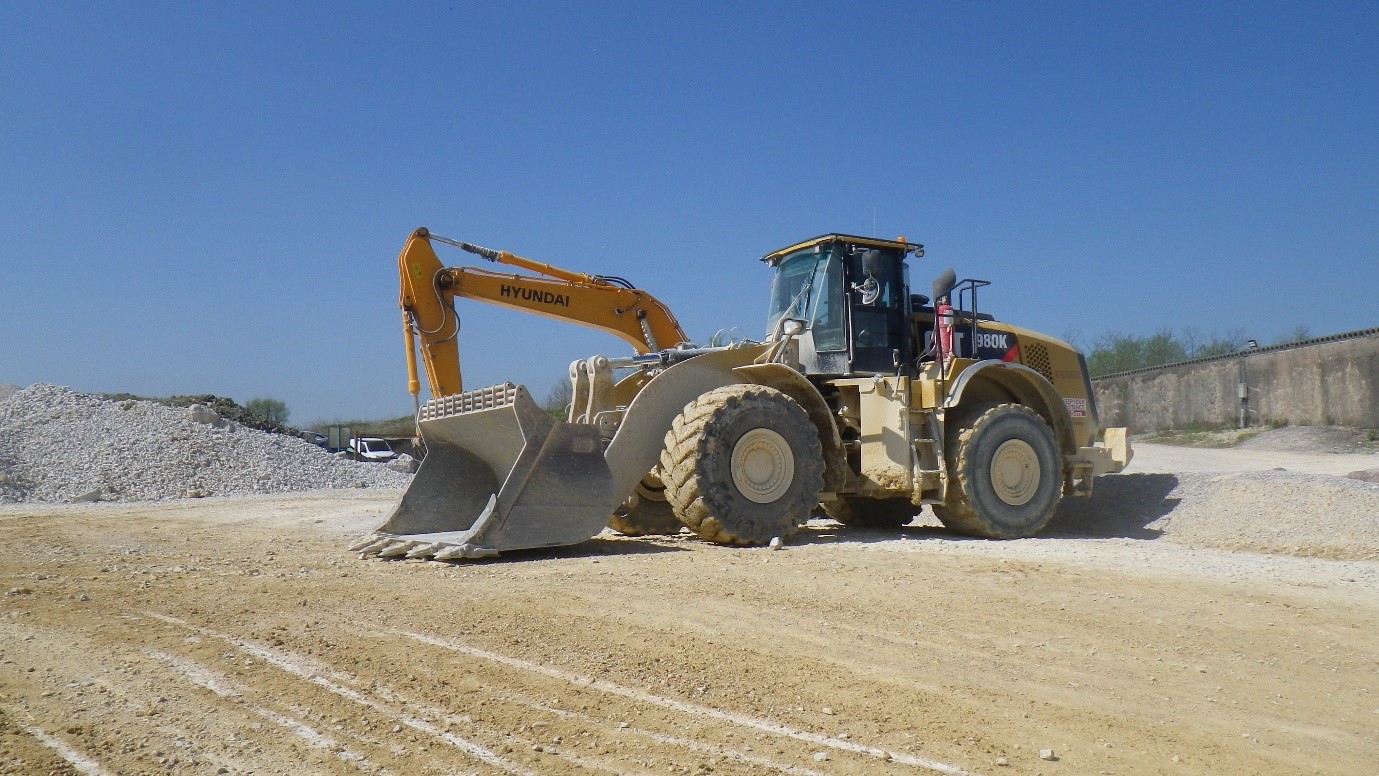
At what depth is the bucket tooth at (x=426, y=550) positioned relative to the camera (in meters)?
7.21

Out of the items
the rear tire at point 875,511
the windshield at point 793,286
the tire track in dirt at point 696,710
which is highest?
the windshield at point 793,286

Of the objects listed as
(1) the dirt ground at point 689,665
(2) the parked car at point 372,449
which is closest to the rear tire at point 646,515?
(1) the dirt ground at point 689,665

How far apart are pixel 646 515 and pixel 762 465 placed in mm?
1618

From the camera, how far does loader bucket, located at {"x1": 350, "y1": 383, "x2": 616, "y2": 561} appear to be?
7242 millimetres

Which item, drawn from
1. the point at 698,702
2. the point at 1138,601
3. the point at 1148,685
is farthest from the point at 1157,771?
the point at 1138,601

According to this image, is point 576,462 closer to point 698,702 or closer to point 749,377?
point 749,377

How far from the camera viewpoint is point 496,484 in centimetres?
855

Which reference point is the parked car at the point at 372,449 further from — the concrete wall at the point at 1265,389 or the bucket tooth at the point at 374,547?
the concrete wall at the point at 1265,389

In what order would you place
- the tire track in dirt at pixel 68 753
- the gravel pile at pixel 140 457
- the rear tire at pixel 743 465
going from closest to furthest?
the tire track in dirt at pixel 68 753, the rear tire at pixel 743 465, the gravel pile at pixel 140 457

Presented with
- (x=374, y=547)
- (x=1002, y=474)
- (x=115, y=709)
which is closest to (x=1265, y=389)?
(x=1002, y=474)

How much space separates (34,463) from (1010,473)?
17558mm

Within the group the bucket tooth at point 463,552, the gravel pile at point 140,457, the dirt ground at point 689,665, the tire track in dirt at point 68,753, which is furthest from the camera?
the gravel pile at point 140,457

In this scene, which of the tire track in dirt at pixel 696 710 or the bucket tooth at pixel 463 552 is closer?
the tire track in dirt at pixel 696 710

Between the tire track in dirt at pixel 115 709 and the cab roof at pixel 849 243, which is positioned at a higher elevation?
the cab roof at pixel 849 243
